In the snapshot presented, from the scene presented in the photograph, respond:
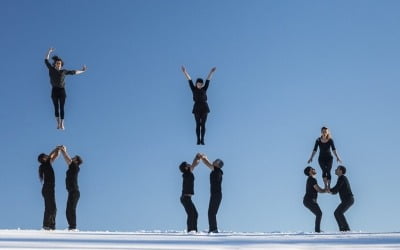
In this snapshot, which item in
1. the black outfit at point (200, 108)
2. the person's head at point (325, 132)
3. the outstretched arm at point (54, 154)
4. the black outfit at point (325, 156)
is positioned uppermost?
the black outfit at point (200, 108)

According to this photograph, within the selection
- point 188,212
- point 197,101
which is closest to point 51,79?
point 197,101

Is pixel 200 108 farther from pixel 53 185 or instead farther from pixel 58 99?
pixel 53 185

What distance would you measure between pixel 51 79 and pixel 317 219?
10058 millimetres

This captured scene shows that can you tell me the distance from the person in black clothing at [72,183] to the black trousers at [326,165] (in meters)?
8.38

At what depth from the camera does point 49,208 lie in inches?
624

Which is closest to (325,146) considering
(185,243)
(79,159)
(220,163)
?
(220,163)

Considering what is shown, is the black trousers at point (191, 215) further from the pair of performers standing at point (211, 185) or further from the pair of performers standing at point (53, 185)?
the pair of performers standing at point (53, 185)

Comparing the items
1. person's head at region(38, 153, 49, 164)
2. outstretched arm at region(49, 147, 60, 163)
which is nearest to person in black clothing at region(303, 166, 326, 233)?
outstretched arm at region(49, 147, 60, 163)

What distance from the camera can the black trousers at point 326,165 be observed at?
66.3 ft

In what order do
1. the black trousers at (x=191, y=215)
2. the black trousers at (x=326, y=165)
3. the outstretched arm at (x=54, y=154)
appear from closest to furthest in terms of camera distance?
the outstretched arm at (x=54, y=154) → the black trousers at (x=191, y=215) → the black trousers at (x=326, y=165)

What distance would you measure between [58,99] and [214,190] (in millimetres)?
7894

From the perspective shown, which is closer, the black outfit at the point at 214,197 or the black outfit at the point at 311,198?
the black outfit at the point at 214,197

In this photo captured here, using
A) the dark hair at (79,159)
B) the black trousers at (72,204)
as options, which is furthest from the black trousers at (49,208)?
the dark hair at (79,159)

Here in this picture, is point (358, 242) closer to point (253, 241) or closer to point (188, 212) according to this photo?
point (253, 241)
